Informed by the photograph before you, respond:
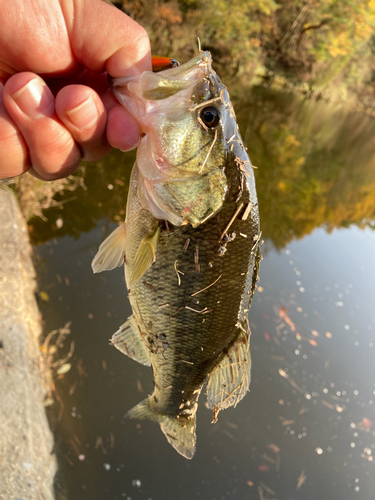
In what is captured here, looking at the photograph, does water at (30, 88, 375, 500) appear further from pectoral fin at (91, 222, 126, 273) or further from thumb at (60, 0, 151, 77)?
thumb at (60, 0, 151, 77)

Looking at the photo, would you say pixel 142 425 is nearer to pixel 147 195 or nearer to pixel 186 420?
pixel 186 420

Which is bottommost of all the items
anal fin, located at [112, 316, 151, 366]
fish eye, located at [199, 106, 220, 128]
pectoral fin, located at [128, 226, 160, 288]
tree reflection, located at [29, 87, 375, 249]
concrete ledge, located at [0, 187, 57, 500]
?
tree reflection, located at [29, 87, 375, 249]

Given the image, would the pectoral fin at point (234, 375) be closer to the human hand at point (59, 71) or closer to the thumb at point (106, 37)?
the human hand at point (59, 71)

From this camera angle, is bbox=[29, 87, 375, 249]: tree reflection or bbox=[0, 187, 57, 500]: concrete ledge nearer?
bbox=[0, 187, 57, 500]: concrete ledge

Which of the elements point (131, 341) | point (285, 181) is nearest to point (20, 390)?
point (131, 341)

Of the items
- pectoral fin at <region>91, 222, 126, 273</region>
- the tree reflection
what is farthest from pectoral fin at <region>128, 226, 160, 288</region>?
the tree reflection

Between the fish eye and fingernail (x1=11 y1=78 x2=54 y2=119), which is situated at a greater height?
the fish eye

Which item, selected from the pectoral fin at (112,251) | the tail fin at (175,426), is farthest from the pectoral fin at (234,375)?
the pectoral fin at (112,251)
